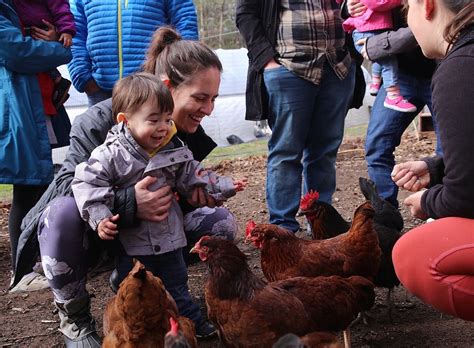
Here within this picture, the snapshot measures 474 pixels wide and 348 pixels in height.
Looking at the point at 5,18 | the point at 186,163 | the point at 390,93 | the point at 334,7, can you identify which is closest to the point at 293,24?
the point at 334,7

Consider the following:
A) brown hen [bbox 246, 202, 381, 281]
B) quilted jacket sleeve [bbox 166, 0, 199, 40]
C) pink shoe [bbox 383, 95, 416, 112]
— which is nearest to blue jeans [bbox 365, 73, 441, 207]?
pink shoe [bbox 383, 95, 416, 112]

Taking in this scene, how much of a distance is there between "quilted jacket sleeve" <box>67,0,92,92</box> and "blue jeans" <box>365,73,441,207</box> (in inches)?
79.9

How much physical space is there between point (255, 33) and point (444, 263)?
2.21 metres

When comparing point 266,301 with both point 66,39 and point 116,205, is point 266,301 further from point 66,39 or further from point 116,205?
point 66,39

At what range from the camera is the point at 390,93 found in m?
4.17

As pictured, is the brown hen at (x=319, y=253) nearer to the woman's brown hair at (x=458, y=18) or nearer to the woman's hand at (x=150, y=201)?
the woman's hand at (x=150, y=201)

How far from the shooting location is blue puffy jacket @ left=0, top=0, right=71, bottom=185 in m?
3.62

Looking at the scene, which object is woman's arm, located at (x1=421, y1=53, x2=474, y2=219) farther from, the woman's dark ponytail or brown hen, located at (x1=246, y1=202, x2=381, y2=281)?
the woman's dark ponytail

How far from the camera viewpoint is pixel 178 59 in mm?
3033

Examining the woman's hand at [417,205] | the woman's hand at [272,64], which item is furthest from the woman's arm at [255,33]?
the woman's hand at [417,205]

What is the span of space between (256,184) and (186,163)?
399 centimetres

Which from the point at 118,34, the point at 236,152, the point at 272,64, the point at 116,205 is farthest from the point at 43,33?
the point at 236,152

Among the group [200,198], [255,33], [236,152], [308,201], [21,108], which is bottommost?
[236,152]

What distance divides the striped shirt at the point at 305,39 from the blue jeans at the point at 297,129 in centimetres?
6
